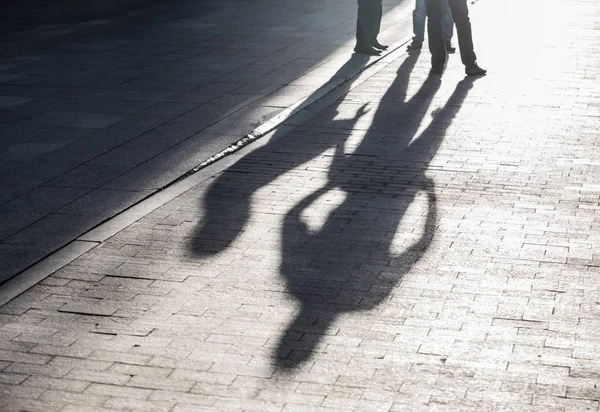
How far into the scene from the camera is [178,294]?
6172 millimetres

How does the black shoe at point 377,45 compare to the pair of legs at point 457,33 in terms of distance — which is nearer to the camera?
the pair of legs at point 457,33

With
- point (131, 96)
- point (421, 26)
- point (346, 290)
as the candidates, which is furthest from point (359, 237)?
point (421, 26)

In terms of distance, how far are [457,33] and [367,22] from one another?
1722mm

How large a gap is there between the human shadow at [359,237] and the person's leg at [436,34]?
272cm

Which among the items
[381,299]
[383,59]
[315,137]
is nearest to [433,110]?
[315,137]

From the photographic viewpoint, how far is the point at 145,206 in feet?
25.9

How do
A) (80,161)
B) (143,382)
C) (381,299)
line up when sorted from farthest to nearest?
(80,161) < (381,299) < (143,382)

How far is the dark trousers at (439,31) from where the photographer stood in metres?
13.0

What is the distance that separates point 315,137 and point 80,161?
6.95 ft

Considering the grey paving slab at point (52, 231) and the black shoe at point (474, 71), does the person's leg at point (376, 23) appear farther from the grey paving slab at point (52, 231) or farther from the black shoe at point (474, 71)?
the grey paving slab at point (52, 231)

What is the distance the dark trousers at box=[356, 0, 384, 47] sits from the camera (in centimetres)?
1445

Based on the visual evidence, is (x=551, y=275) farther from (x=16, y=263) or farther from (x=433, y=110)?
(x=433, y=110)

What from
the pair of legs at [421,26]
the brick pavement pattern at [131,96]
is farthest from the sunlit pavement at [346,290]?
the pair of legs at [421,26]

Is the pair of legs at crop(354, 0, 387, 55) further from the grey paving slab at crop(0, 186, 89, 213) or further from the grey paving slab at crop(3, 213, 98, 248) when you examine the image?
the grey paving slab at crop(3, 213, 98, 248)
